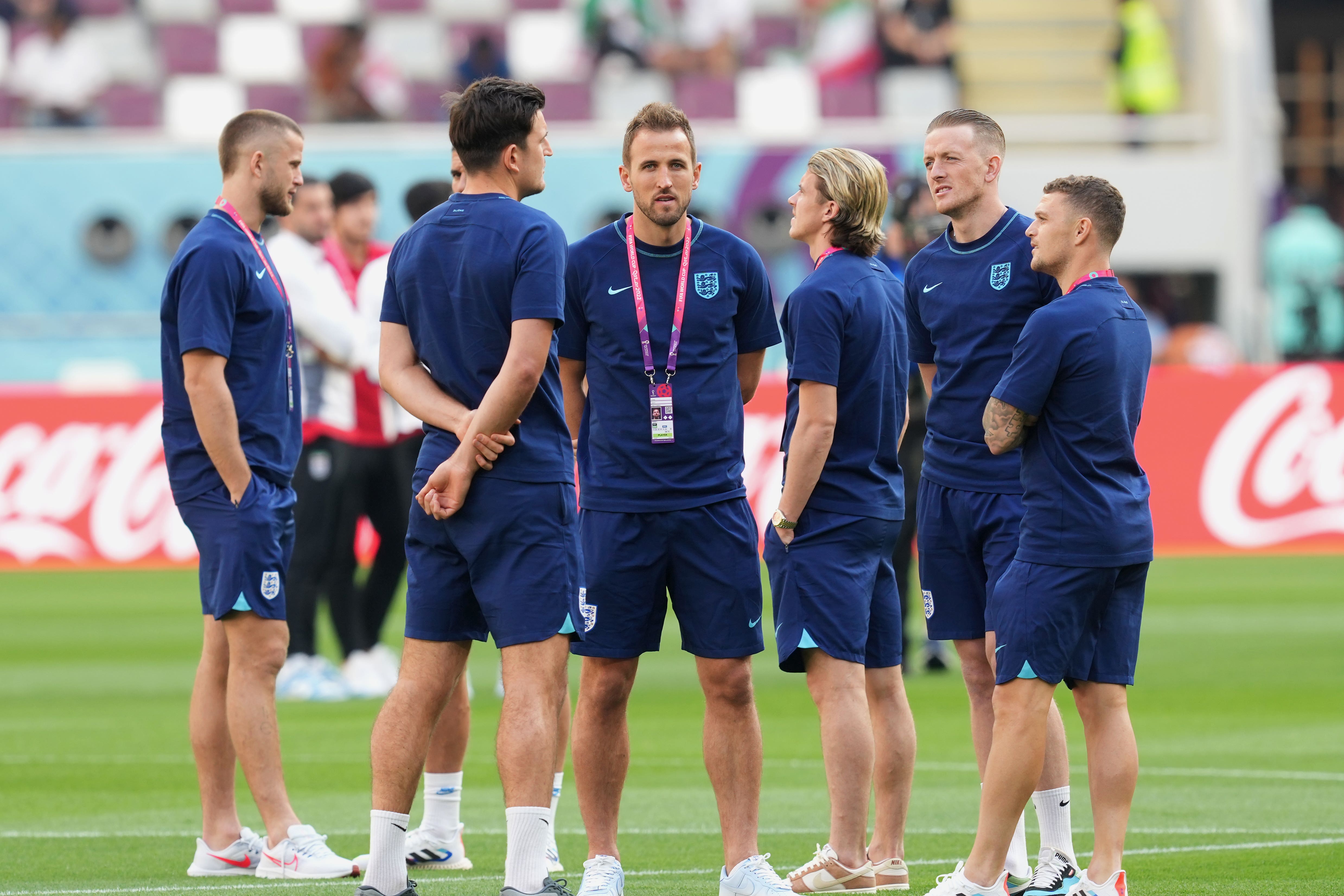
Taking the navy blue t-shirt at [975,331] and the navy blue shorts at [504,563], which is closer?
the navy blue shorts at [504,563]

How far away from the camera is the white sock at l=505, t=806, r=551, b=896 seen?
5707mm

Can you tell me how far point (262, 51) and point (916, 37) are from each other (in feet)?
27.4

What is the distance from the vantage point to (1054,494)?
19.3ft

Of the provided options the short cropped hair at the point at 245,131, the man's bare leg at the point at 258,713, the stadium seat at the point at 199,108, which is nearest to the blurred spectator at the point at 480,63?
the stadium seat at the point at 199,108

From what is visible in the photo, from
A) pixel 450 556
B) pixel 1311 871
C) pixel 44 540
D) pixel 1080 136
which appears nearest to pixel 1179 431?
pixel 1080 136

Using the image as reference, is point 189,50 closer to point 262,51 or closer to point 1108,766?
point 262,51

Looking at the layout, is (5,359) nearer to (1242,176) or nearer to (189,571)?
(189,571)

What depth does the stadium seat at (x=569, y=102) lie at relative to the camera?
2491 cm

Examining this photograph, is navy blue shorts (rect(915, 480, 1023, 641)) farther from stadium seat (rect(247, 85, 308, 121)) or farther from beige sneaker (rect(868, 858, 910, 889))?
stadium seat (rect(247, 85, 308, 121))

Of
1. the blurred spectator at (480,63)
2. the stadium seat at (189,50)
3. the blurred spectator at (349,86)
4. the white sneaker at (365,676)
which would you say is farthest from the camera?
the stadium seat at (189,50)

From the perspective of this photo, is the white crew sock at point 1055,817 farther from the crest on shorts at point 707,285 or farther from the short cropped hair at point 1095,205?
the crest on shorts at point 707,285

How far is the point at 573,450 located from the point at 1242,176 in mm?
20027

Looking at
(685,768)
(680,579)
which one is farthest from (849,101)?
(680,579)

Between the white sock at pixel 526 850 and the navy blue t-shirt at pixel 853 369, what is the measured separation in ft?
4.66
